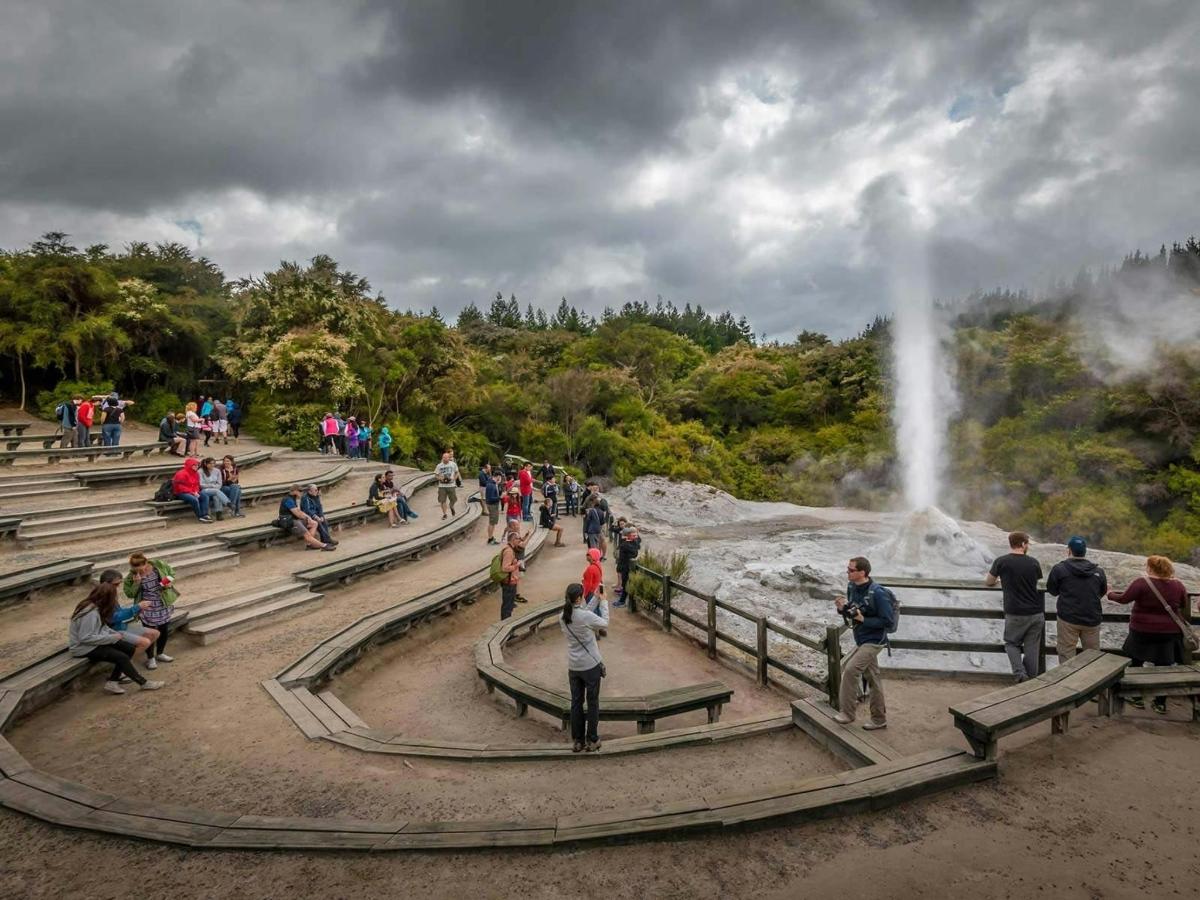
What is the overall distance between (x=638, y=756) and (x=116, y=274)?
111ft

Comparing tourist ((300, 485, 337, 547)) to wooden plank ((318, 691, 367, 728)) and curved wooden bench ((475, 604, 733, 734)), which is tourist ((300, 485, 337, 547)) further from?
curved wooden bench ((475, 604, 733, 734))

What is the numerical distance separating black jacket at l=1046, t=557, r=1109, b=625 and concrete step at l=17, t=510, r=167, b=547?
1431 centimetres

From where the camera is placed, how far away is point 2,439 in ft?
46.7

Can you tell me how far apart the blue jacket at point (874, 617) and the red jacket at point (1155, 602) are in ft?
7.78

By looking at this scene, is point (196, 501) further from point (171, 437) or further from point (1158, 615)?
point (1158, 615)

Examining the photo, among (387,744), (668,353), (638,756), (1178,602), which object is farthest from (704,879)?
(668,353)

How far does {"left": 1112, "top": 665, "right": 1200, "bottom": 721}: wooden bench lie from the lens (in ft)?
16.2

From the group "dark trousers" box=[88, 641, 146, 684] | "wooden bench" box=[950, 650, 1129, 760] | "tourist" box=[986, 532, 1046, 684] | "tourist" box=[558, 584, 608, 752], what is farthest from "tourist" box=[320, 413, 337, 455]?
"wooden bench" box=[950, 650, 1129, 760]

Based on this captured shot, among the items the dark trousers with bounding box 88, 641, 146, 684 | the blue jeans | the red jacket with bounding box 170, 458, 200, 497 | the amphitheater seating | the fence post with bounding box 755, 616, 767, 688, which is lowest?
the fence post with bounding box 755, 616, 767, 688

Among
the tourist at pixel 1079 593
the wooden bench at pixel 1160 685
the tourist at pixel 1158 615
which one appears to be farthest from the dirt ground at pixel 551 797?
the tourist at pixel 1079 593

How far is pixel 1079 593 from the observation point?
19.5 feet

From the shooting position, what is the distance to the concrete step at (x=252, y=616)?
25.5 ft

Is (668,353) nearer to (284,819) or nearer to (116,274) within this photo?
(116,274)

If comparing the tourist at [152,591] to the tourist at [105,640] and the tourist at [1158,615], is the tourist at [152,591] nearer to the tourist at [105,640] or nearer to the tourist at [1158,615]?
the tourist at [105,640]
